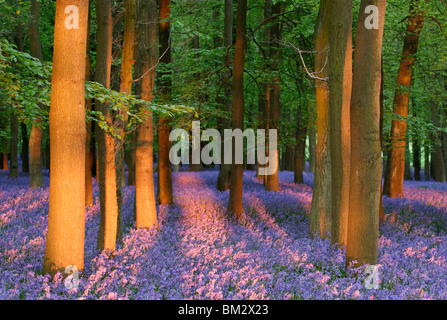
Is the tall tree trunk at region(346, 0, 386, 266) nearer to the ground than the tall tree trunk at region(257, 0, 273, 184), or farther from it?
nearer to the ground

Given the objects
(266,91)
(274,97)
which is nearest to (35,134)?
(274,97)

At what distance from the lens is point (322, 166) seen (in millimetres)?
8797

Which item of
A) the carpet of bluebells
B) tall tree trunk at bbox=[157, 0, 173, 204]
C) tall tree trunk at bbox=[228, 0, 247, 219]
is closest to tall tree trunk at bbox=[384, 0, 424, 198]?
the carpet of bluebells

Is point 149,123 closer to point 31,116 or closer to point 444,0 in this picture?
point 31,116

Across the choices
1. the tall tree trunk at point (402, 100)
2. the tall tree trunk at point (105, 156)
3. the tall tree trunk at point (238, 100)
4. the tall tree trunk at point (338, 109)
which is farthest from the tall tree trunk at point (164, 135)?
the tall tree trunk at point (402, 100)

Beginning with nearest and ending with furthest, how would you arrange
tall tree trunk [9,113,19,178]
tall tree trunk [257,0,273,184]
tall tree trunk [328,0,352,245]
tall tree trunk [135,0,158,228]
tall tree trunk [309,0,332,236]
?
tall tree trunk [328,0,352,245], tall tree trunk [309,0,332,236], tall tree trunk [135,0,158,228], tall tree trunk [257,0,273,184], tall tree trunk [9,113,19,178]

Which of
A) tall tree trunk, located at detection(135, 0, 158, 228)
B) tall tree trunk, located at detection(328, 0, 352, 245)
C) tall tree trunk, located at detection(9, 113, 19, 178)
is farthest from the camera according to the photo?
tall tree trunk, located at detection(9, 113, 19, 178)

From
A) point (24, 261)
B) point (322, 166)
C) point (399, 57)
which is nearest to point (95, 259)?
point (24, 261)

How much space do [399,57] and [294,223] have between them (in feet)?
28.5

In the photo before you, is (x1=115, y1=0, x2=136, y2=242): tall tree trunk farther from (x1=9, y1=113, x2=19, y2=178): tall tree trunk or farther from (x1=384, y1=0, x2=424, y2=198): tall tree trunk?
(x1=9, y1=113, x2=19, y2=178): tall tree trunk

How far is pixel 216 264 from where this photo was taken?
6.05m

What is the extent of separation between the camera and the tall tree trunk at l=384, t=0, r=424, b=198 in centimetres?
1351

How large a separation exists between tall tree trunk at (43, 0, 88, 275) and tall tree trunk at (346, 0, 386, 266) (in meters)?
3.96

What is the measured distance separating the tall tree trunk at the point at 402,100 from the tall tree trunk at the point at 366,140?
860cm
